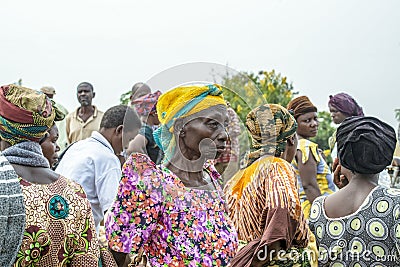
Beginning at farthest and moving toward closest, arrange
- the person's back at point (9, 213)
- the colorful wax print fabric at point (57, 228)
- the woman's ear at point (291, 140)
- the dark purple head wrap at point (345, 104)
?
the dark purple head wrap at point (345, 104)
the woman's ear at point (291, 140)
the colorful wax print fabric at point (57, 228)
the person's back at point (9, 213)

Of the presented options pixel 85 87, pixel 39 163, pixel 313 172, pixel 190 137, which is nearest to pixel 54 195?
pixel 39 163

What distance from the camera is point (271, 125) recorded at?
394 centimetres

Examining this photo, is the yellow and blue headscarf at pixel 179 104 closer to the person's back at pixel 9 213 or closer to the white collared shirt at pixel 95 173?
the person's back at pixel 9 213

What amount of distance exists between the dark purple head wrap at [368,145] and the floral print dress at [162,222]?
88 cm

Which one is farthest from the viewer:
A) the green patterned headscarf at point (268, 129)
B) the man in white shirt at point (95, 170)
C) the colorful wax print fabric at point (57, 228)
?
the man in white shirt at point (95, 170)

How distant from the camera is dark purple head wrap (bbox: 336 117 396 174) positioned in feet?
11.2

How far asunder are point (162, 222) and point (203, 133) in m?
0.50

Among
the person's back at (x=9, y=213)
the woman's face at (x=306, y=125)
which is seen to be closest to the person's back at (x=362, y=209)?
the person's back at (x=9, y=213)

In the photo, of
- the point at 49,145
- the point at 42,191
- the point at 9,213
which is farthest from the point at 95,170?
the point at 9,213

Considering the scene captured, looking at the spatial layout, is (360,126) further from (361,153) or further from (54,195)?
(54,195)

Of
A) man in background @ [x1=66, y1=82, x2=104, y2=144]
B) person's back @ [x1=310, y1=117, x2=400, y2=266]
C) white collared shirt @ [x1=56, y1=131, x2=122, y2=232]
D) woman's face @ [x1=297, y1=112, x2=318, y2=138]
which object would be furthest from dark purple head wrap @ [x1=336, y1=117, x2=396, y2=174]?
man in background @ [x1=66, y1=82, x2=104, y2=144]

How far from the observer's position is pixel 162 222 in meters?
2.96

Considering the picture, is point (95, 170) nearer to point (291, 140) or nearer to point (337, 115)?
point (291, 140)

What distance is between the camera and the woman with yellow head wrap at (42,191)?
292cm
